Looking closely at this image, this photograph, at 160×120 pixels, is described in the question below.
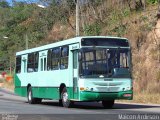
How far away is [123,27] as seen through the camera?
140 feet

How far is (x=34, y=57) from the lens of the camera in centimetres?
2898

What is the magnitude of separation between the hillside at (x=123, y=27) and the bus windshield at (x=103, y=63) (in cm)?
594

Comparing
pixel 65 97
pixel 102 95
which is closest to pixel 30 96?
pixel 65 97

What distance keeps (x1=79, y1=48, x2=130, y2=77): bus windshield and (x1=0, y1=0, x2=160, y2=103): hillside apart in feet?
19.5

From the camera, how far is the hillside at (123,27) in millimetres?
36188

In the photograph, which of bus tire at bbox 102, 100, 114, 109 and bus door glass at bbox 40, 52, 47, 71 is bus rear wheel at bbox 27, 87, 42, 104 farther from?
bus tire at bbox 102, 100, 114, 109

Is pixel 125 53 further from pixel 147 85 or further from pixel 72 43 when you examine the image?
pixel 147 85

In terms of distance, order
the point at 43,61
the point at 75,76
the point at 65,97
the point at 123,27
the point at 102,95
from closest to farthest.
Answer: the point at 102,95 < the point at 75,76 < the point at 65,97 < the point at 43,61 < the point at 123,27

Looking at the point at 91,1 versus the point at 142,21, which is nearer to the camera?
the point at 142,21

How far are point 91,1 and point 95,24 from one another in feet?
13.8

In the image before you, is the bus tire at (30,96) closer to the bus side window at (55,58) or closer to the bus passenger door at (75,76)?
the bus side window at (55,58)

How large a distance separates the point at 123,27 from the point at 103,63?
20439 mm

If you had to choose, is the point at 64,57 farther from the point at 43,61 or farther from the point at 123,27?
the point at 123,27

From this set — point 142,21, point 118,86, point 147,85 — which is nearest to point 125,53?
point 118,86
